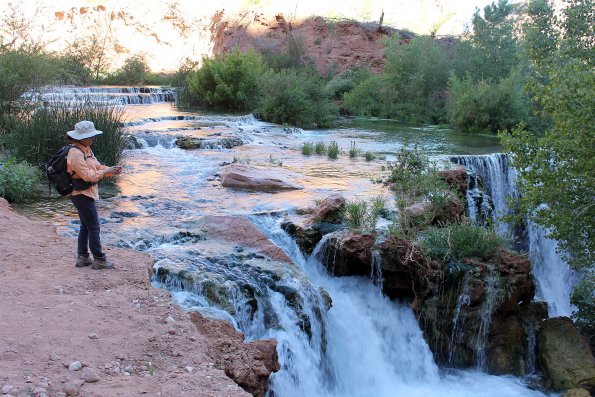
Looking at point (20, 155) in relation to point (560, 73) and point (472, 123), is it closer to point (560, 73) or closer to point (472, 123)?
point (560, 73)

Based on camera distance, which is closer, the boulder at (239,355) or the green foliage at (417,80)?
the boulder at (239,355)

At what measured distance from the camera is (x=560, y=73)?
784 centimetres

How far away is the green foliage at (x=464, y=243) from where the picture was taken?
780cm

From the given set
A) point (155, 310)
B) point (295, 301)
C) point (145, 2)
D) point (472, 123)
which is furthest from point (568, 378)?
point (145, 2)

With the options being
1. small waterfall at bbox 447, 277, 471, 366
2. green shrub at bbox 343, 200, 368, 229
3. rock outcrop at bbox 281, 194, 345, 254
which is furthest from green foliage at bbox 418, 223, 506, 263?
rock outcrop at bbox 281, 194, 345, 254

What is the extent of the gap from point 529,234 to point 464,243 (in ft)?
16.3

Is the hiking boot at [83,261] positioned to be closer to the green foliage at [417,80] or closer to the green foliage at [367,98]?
the green foliage at [417,80]

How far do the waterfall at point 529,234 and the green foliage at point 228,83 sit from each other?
11988mm

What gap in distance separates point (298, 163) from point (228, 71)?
11.7 meters

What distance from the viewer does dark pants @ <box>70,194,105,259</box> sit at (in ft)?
18.7

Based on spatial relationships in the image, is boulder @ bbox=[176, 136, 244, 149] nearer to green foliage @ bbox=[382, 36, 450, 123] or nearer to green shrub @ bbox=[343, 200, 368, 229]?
green shrub @ bbox=[343, 200, 368, 229]

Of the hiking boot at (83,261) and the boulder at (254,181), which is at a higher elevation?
the boulder at (254,181)

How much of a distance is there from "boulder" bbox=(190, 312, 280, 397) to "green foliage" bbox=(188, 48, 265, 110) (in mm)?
19441

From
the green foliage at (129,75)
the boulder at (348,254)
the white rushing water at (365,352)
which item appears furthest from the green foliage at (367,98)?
the boulder at (348,254)
